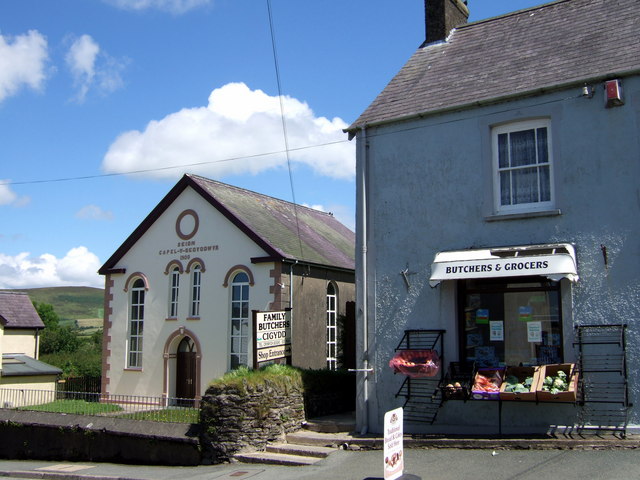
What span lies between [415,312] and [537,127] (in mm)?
4078

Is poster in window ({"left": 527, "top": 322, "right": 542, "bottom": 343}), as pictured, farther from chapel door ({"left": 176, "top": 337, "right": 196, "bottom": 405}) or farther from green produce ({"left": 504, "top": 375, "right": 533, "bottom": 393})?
chapel door ({"left": 176, "top": 337, "right": 196, "bottom": 405})

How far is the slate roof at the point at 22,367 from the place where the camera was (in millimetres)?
24297

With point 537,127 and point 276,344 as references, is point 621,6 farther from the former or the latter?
point 276,344

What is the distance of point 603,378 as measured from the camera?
34.7 ft

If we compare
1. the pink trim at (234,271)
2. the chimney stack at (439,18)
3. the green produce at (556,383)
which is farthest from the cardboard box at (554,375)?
the pink trim at (234,271)

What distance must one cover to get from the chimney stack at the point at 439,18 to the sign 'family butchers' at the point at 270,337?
24.2 ft

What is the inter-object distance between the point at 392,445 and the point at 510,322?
5.26 m

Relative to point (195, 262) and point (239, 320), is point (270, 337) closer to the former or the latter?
point (239, 320)

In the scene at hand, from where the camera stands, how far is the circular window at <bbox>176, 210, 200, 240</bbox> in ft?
68.3

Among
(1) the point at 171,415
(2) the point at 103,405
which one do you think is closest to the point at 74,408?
(2) the point at 103,405

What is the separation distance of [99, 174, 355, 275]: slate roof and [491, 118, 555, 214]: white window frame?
317 inches

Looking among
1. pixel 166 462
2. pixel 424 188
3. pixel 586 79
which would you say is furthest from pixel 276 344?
pixel 586 79

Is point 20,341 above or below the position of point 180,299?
below

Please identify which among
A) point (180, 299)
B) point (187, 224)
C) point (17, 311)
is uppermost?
point (187, 224)
